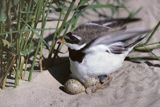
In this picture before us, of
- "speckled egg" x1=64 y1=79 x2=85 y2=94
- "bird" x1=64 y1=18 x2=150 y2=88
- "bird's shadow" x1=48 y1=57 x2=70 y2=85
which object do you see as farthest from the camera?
"bird's shadow" x1=48 y1=57 x2=70 y2=85

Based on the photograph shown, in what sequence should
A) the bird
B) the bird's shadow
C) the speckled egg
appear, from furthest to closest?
the bird's shadow → the speckled egg → the bird

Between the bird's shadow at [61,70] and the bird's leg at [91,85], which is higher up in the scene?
the bird's leg at [91,85]

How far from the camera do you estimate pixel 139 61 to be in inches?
140

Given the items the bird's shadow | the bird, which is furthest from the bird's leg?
the bird's shadow

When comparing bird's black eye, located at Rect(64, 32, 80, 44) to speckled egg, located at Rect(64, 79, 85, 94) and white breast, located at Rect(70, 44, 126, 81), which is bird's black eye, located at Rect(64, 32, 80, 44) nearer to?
white breast, located at Rect(70, 44, 126, 81)

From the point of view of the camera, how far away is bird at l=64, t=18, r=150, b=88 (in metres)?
3.12

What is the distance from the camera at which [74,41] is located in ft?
10.5

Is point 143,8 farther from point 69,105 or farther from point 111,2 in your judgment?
point 69,105

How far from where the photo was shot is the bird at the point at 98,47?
3117 millimetres

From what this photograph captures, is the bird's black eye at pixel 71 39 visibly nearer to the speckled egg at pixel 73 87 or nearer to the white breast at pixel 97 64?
the white breast at pixel 97 64

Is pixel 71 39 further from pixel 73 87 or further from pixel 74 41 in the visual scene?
pixel 73 87

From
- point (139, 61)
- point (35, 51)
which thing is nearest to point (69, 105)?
point (35, 51)

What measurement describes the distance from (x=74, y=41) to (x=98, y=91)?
1.23ft

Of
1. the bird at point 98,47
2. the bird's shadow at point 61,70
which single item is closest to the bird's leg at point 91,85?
the bird at point 98,47
